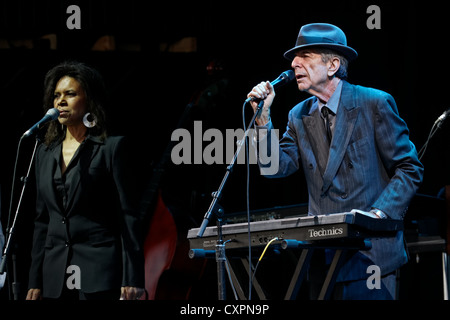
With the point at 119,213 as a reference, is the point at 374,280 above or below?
below

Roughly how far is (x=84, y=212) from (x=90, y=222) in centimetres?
7

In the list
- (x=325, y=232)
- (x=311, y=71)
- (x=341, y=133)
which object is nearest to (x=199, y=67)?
(x=311, y=71)

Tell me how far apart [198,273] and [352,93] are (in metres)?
2.21

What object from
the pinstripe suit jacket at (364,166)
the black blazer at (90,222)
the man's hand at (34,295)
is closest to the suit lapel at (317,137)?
the pinstripe suit jacket at (364,166)

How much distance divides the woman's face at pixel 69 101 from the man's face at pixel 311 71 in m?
1.32

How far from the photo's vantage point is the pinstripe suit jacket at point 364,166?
116 inches

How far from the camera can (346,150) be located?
3094 millimetres

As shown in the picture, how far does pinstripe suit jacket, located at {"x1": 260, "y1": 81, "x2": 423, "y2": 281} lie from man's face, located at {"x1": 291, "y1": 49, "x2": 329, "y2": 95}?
0.13m

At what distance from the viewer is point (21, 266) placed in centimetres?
521

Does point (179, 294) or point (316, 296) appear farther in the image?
point (179, 294)
